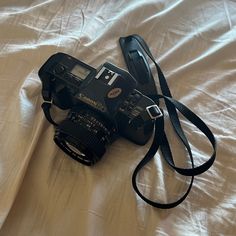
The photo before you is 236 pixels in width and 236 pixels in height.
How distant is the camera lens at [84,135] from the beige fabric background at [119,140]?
2 centimetres

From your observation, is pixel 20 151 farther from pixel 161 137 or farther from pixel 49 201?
pixel 161 137

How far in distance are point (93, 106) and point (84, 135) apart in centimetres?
5

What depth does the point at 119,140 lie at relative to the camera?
671 mm

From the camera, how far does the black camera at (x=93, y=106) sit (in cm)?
62

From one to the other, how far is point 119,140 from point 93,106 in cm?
8

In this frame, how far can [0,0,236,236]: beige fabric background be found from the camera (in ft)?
1.93

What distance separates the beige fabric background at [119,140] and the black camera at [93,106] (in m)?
0.03

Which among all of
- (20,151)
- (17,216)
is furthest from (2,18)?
(17,216)

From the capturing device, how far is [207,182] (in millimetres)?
628

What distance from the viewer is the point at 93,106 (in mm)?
626

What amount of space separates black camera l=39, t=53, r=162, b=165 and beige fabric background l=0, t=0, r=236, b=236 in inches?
1.1

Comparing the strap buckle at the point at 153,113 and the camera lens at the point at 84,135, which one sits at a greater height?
the strap buckle at the point at 153,113

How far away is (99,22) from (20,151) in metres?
0.34

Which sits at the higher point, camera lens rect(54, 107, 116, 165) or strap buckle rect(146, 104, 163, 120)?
strap buckle rect(146, 104, 163, 120)
